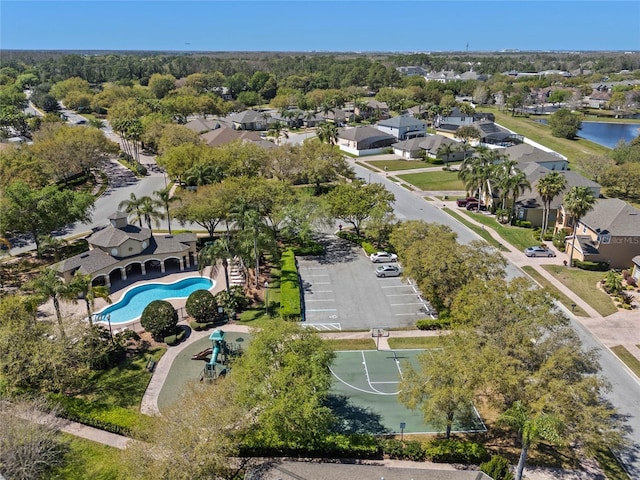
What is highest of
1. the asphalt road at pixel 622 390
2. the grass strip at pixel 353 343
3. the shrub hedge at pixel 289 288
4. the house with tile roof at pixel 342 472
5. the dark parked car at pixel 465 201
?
the dark parked car at pixel 465 201

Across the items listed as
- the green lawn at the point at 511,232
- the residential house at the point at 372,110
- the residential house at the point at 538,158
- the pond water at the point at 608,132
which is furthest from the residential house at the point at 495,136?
the green lawn at the point at 511,232

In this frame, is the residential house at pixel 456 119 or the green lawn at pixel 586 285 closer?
the green lawn at pixel 586 285

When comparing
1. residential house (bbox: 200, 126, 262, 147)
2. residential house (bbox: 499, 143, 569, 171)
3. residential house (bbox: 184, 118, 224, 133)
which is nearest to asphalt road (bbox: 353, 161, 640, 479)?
residential house (bbox: 499, 143, 569, 171)

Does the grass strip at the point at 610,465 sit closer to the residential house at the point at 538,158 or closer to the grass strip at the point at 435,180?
the grass strip at the point at 435,180

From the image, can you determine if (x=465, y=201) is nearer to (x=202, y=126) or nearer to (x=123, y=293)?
(x=123, y=293)

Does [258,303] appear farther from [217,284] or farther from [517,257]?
[517,257]

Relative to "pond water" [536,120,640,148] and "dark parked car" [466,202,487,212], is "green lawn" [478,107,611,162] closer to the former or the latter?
"pond water" [536,120,640,148]

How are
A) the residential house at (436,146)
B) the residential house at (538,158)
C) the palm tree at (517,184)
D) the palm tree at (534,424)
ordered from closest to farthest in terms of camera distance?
the palm tree at (534,424), the palm tree at (517,184), the residential house at (538,158), the residential house at (436,146)
